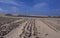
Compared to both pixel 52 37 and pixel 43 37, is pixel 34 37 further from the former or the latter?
pixel 52 37

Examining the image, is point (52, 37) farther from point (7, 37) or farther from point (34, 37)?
point (7, 37)

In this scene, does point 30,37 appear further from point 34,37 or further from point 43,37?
point 43,37

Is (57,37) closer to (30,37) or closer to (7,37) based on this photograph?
(30,37)

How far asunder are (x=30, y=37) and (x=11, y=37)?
1899 mm

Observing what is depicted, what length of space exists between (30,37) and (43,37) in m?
1.30

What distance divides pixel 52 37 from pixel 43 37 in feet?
3.01

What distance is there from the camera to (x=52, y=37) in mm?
14539

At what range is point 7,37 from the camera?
14.4 metres

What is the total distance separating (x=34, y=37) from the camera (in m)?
14.2

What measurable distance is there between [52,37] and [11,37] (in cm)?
405

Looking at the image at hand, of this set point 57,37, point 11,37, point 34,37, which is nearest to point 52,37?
point 57,37

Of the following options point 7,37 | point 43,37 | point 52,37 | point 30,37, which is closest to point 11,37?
point 7,37

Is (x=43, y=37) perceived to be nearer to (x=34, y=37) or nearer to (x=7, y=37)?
(x=34, y=37)

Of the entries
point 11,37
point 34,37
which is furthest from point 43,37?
point 11,37
